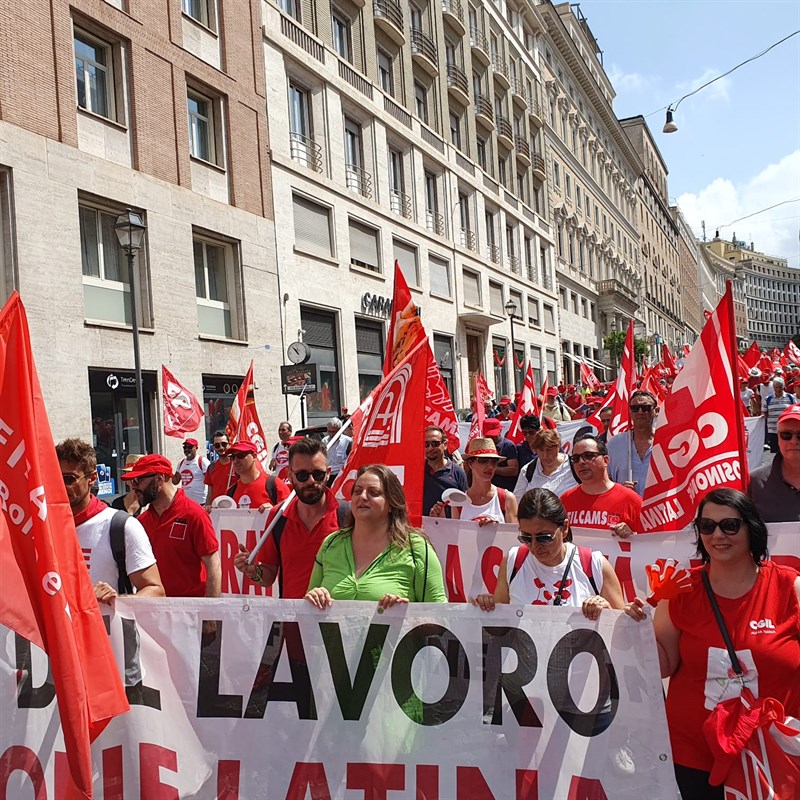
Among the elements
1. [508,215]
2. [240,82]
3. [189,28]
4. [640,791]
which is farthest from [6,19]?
[508,215]

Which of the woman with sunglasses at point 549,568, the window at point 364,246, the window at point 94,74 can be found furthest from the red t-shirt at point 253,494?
the window at point 364,246

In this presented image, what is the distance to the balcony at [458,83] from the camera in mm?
32722

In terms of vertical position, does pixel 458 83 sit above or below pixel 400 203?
above

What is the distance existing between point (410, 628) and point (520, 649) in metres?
0.45

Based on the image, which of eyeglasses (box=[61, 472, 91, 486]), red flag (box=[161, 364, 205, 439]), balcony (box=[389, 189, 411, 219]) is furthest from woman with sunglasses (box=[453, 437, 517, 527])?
balcony (box=[389, 189, 411, 219])

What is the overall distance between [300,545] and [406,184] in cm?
2565

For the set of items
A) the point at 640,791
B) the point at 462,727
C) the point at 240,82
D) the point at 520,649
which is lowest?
the point at 640,791

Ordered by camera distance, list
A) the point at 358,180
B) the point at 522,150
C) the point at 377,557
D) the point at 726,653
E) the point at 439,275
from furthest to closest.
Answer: the point at 522,150 < the point at 439,275 < the point at 358,180 < the point at 377,557 < the point at 726,653

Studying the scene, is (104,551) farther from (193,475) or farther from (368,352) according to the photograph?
(368,352)

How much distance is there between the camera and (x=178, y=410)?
454 inches

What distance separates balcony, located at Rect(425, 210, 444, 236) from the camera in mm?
29966

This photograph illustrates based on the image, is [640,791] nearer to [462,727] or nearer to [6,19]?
[462,727]

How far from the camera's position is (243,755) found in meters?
3.22

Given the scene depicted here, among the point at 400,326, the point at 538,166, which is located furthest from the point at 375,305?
the point at 538,166
